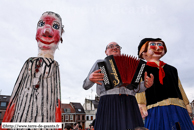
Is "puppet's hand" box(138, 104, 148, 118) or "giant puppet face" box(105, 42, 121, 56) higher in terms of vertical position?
"giant puppet face" box(105, 42, 121, 56)

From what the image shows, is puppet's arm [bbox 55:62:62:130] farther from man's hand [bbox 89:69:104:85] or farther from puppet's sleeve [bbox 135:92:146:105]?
puppet's sleeve [bbox 135:92:146:105]

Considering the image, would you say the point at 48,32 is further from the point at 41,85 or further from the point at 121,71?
the point at 121,71

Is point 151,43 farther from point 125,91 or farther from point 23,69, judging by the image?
point 23,69

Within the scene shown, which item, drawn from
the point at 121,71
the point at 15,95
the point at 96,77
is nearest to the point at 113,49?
the point at 121,71

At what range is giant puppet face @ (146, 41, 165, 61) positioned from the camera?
12.7 feet

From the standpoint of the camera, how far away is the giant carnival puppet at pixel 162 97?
10.3ft

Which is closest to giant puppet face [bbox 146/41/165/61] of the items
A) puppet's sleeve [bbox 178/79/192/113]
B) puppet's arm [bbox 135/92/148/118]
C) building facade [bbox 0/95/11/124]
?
puppet's sleeve [bbox 178/79/192/113]

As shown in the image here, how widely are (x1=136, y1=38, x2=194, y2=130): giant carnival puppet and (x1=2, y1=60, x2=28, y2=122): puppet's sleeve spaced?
7.16ft

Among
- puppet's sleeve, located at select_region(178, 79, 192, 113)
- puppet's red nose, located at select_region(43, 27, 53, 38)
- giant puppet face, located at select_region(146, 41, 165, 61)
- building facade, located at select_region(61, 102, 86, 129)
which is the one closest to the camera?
puppet's red nose, located at select_region(43, 27, 53, 38)

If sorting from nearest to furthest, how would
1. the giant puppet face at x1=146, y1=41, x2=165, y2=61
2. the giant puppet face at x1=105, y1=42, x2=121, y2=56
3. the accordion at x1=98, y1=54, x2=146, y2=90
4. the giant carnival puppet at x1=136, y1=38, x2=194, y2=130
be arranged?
1. the accordion at x1=98, y1=54, x2=146, y2=90
2. the giant carnival puppet at x1=136, y1=38, x2=194, y2=130
3. the giant puppet face at x1=105, y1=42, x2=121, y2=56
4. the giant puppet face at x1=146, y1=41, x2=165, y2=61

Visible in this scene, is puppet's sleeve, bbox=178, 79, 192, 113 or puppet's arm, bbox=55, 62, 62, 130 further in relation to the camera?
puppet's sleeve, bbox=178, 79, 192, 113

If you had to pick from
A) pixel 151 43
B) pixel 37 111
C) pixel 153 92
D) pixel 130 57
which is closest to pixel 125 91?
pixel 130 57

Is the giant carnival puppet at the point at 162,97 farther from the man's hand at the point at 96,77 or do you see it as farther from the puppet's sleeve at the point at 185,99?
the man's hand at the point at 96,77

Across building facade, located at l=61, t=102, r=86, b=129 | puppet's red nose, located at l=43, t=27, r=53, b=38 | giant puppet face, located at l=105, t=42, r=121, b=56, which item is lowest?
building facade, located at l=61, t=102, r=86, b=129
